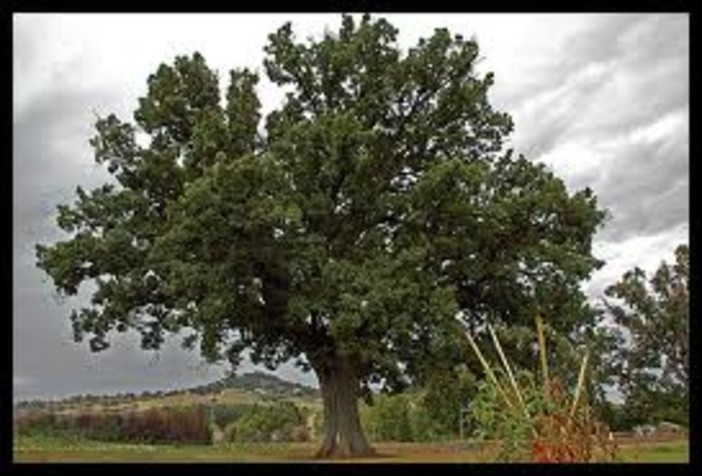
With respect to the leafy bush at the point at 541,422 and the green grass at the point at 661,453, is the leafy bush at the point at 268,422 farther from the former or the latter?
the leafy bush at the point at 541,422

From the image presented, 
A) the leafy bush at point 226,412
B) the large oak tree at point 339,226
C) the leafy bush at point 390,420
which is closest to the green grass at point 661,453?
the large oak tree at point 339,226

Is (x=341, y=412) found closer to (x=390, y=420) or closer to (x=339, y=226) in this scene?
(x=339, y=226)

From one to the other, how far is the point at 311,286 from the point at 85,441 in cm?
755

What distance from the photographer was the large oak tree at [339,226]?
30938 mm

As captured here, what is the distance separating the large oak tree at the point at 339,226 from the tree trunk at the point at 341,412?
65 mm

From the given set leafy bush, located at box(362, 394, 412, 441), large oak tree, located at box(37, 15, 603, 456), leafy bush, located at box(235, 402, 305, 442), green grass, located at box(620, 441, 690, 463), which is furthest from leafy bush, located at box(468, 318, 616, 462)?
leafy bush, located at box(362, 394, 412, 441)

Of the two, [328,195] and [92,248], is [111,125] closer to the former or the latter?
[92,248]

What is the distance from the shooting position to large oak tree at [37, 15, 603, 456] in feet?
102

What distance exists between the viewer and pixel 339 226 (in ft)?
111

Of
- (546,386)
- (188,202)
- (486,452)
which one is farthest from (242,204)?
(546,386)

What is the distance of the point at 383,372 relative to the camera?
34406mm

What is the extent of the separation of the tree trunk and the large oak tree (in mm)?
65

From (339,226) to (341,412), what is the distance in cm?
558

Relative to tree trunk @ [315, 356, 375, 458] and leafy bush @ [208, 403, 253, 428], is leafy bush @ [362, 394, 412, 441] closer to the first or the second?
leafy bush @ [208, 403, 253, 428]
